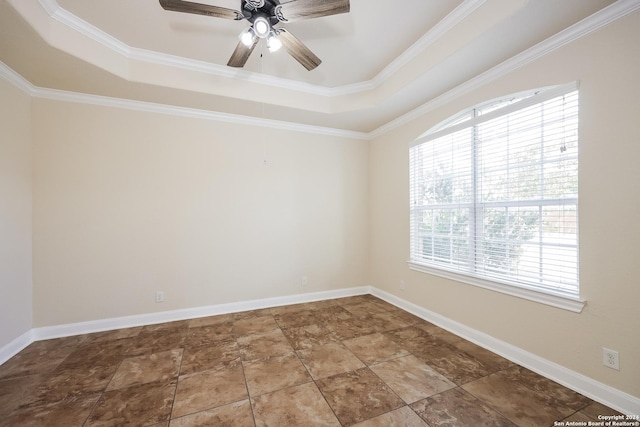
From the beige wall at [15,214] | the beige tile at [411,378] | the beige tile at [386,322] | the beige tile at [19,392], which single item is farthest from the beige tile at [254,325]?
the beige wall at [15,214]

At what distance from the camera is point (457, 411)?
1737 mm

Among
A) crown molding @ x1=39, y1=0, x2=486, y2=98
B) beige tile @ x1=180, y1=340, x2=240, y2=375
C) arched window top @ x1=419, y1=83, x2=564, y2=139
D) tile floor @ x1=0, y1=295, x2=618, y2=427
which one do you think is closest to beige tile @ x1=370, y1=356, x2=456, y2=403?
tile floor @ x1=0, y1=295, x2=618, y2=427

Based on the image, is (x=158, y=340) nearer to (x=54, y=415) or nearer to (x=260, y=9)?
(x=54, y=415)

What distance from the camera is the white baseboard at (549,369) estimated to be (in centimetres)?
170

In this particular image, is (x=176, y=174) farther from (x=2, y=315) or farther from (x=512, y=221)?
(x=512, y=221)

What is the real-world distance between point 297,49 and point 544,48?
6.70 feet

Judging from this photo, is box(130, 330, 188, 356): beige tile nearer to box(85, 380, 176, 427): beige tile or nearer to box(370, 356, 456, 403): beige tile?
box(85, 380, 176, 427): beige tile

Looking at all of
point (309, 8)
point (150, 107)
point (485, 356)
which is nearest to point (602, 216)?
point (485, 356)

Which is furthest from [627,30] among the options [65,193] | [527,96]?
[65,193]

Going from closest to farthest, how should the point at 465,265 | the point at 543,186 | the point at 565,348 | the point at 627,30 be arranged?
1. the point at 627,30
2. the point at 565,348
3. the point at 543,186
4. the point at 465,265

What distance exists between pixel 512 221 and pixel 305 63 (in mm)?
2402

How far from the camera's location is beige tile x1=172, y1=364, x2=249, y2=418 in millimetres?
1805

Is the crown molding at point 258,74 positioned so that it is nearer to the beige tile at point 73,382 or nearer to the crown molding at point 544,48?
the crown molding at point 544,48

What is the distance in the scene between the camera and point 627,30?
170 centimetres
